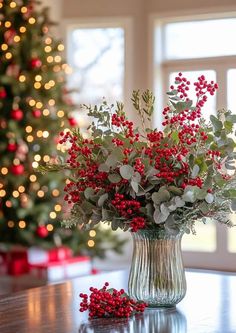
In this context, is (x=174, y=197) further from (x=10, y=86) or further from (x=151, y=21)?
(x=151, y=21)

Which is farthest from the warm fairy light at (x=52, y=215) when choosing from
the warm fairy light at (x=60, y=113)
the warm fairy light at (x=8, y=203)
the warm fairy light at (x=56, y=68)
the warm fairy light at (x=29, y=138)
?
the warm fairy light at (x=56, y=68)

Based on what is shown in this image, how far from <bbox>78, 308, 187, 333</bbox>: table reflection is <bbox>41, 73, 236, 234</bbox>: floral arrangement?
0.89ft

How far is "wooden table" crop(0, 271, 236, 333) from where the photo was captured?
84.0 inches

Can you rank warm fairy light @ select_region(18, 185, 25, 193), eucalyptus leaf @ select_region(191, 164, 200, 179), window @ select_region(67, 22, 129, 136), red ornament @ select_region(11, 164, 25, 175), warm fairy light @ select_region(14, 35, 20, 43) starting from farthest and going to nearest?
window @ select_region(67, 22, 129, 136) → warm fairy light @ select_region(14, 35, 20, 43) → warm fairy light @ select_region(18, 185, 25, 193) → red ornament @ select_region(11, 164, 25, 175) → eucalyptus leaf @ select_region(191, 164, 200, 179)

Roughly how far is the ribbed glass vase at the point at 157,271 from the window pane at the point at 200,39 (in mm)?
5296

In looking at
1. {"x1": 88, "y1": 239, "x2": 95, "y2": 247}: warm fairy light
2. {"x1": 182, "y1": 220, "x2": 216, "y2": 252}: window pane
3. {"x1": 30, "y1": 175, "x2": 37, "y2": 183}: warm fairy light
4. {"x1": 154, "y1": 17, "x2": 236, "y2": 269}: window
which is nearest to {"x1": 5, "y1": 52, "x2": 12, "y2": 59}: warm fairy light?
{"x1": 30, "y1": 175, "x2": 37, "y2": 183}: warm fairy light

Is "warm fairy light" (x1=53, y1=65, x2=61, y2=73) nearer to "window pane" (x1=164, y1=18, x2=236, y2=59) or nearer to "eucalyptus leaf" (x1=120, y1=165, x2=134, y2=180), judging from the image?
"window pane" (x1=164, y1=18, x2=236, y2=59)

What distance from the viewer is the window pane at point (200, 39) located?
24.3 feet

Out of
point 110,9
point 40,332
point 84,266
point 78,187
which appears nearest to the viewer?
point 40,332

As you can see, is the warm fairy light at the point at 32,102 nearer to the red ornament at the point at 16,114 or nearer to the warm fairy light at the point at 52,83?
Result: the red ornament at the point at 16,114

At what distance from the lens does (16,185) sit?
21.9 feet

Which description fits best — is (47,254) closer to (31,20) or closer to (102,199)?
(31,20)

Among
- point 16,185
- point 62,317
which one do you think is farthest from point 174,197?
point 16,185

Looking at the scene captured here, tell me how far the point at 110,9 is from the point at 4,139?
1.99 metres
